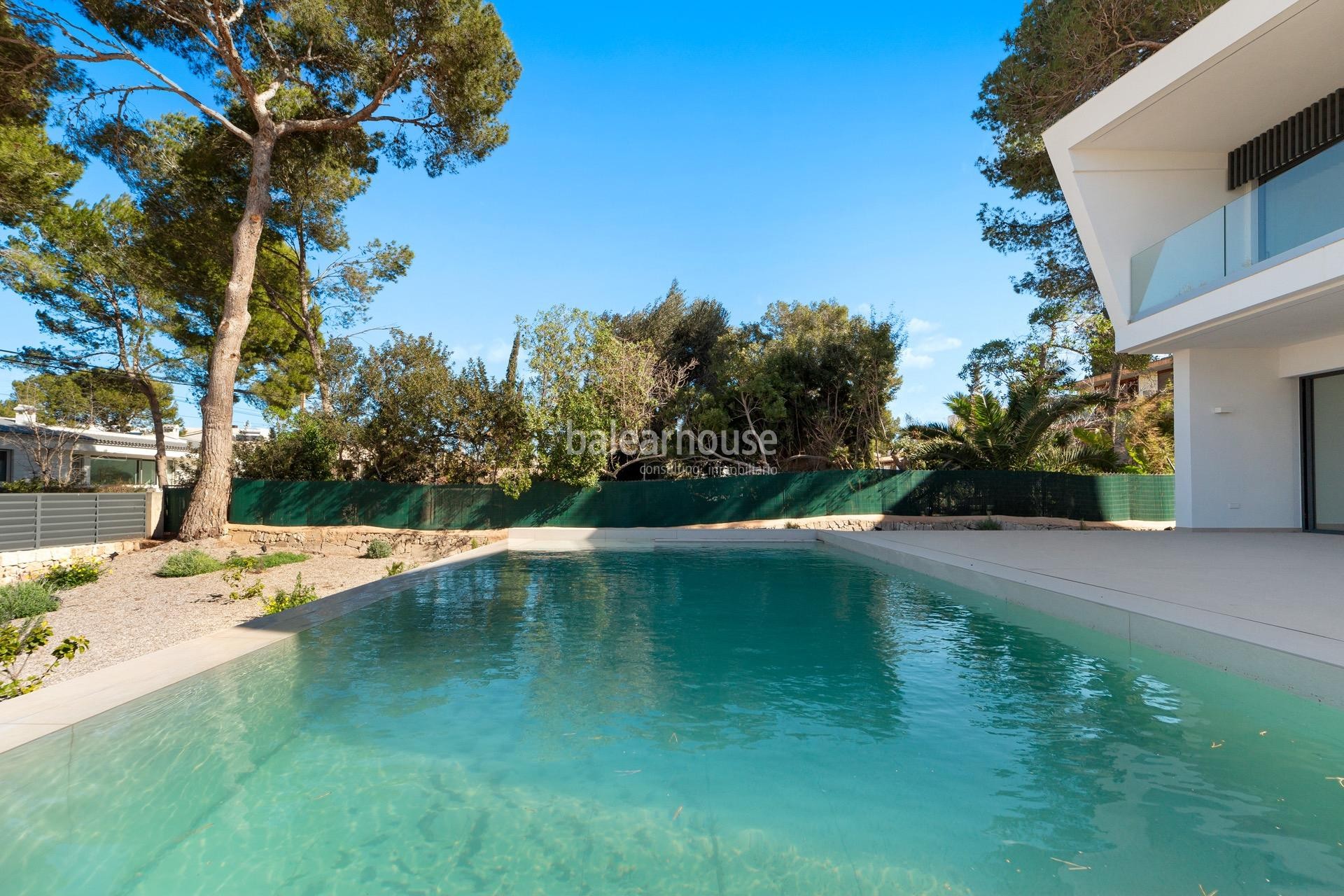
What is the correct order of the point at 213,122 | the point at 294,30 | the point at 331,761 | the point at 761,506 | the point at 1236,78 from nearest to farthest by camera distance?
the point at 331,761
the point at 1236,78
the point at 294,30
the point at 213,122
the point at 761,506

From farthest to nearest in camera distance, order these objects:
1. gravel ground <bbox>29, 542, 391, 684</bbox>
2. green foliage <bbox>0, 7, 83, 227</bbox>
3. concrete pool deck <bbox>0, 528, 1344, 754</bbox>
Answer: green foliage <bbox>0, 7, 83, 227</bbox>
gravel ground <bbox>29, 542, 391, 684</bbox>
concrete pool deck <bbox>0, 528, 1344, 754</bbox>

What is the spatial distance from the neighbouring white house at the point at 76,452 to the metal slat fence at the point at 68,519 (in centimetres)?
1085

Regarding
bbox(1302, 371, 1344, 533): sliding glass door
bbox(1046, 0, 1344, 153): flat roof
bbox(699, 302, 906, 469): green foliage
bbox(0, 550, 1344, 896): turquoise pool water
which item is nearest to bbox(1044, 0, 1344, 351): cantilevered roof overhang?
bbox(1046, 0, 1344, 153): flat roof

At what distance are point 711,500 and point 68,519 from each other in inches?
582

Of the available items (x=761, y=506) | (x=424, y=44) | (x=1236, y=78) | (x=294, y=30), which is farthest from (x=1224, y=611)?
(x=294, y=30)

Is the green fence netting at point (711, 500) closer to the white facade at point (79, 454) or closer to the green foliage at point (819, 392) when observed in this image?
the green foliage at point (819, 392)

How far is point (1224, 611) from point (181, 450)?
1404 inches

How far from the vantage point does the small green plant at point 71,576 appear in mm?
9938

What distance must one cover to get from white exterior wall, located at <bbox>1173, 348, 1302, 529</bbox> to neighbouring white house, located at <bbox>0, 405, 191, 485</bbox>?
105ft

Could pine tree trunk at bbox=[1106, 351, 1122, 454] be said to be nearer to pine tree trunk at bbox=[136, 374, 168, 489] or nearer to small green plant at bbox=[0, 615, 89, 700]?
small green plant at bbox=[0, 615, 89, 700]

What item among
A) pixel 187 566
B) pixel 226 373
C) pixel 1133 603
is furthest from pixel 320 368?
pixel 1133 603

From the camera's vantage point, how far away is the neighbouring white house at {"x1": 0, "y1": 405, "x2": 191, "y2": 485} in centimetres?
2241

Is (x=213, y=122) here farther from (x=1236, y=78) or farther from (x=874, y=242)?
(x=1236, y=78)

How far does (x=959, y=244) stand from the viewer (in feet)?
63.8
